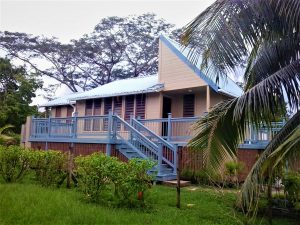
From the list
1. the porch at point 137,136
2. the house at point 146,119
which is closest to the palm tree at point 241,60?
the porch at point 137,136

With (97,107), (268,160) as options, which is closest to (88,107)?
(97,107)

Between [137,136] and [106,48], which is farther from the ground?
[106,48]

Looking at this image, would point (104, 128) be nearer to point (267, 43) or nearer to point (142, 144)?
point (142, 144)

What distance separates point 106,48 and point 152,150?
2867 centimetres

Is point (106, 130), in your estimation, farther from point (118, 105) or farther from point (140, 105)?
point (118, 105)

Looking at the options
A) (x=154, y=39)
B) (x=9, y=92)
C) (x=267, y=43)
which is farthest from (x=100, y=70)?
(x=267, y=43)

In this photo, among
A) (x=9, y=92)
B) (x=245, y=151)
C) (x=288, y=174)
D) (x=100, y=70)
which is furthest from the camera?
(x=100, y=70)

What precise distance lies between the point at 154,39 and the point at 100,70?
7413mm

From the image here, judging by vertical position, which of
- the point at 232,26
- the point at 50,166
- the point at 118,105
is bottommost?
the point at 50,166

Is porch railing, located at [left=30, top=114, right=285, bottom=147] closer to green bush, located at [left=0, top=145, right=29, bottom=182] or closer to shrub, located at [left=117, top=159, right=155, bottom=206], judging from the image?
green bush, located at [left=0, top=145, right=29, bottom=182]

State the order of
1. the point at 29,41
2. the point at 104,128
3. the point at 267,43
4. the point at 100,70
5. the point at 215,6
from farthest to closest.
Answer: the point at 100,70, the point at 29,41, the point at 104,128, the point at 267,43, the point at 215,6

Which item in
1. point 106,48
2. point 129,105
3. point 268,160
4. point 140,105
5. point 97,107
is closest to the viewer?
point 268,160

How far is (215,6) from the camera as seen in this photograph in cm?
582

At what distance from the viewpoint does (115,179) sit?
26.8 feet
